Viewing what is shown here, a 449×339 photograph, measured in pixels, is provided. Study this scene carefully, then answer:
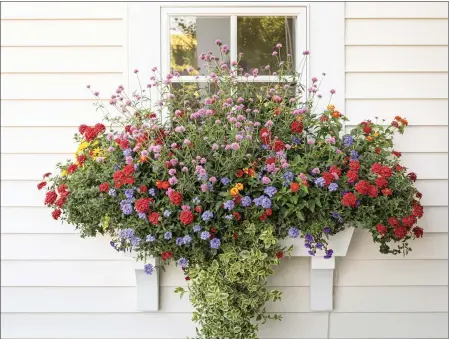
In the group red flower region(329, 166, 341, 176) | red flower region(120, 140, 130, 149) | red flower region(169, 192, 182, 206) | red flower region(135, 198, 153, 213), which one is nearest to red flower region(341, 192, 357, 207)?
red flower region(329, 166, 341, 176)

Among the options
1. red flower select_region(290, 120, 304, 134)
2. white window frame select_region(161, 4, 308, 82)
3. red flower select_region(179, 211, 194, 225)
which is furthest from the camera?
white window frame select_region(161, 4, 308, 82)

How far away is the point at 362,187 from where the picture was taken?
7.66 ft

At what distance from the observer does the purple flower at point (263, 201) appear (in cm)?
235

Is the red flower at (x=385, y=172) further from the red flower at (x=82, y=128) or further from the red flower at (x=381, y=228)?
the red flower at (x=82, y=128)

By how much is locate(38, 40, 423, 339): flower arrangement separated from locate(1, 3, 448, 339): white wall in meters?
0.26

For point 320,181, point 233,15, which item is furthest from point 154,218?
point 233,15

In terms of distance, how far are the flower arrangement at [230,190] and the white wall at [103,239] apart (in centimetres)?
26

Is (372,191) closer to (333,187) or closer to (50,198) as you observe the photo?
(333,187)

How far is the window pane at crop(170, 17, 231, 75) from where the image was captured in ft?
9.34

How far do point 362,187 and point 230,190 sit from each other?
559 mm

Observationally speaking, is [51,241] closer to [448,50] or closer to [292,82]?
[292,82]

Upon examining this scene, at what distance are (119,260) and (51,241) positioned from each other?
0.37 metres

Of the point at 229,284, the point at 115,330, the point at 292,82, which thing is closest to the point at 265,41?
the point at 292,82

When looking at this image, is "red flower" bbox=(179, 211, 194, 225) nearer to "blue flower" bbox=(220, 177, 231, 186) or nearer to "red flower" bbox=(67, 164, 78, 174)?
"blue flower" bbox=(220, 177, 231, 186)
